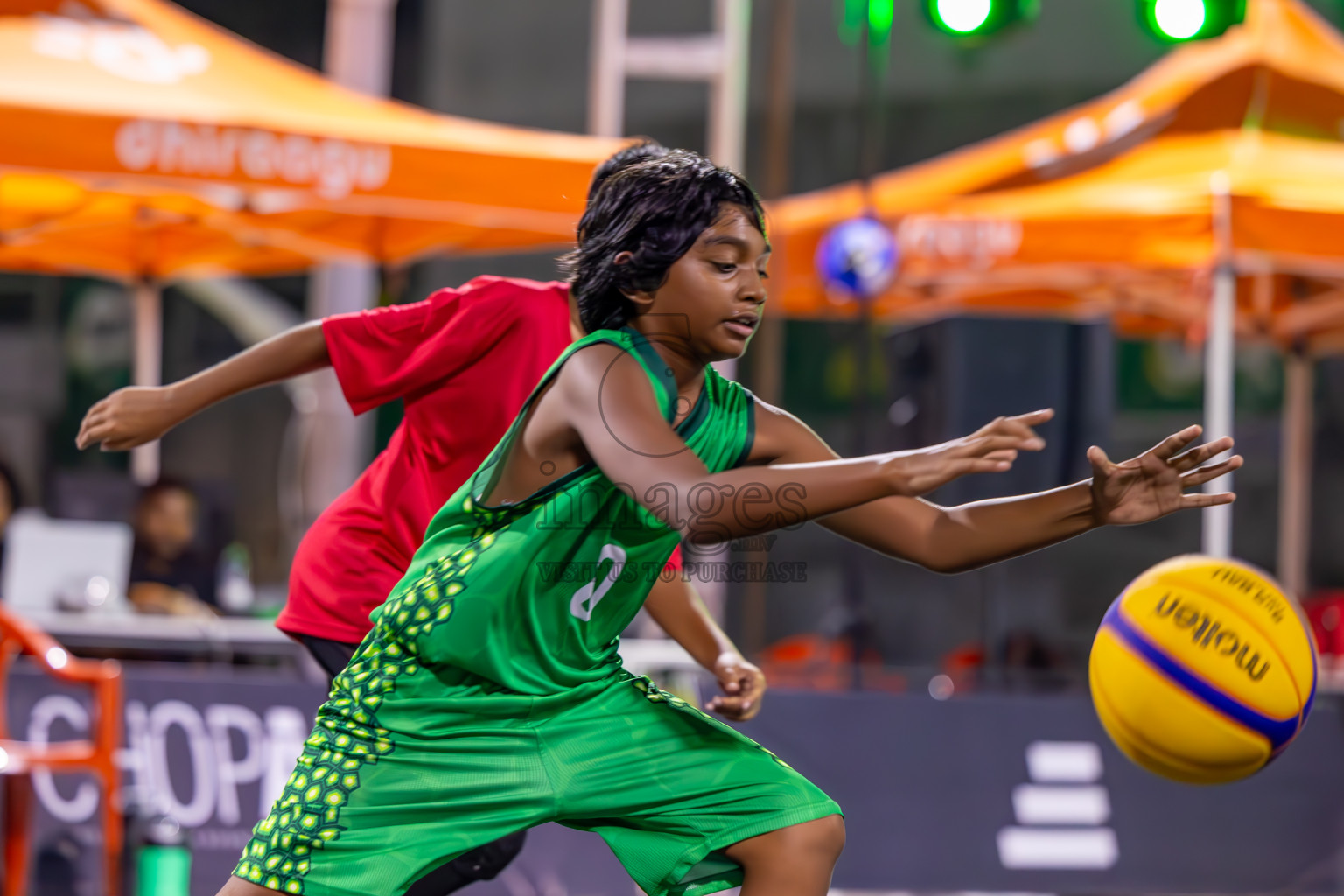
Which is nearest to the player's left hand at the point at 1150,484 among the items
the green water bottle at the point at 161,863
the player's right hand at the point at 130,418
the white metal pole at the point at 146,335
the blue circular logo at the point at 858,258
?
the player's right hand at the point at 130,418

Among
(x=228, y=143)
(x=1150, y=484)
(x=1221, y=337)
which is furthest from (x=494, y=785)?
(x=1221, y=337)

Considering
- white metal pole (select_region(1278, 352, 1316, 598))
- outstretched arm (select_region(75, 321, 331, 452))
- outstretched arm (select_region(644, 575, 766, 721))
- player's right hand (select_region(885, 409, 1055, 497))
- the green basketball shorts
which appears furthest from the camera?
white metal pole (select_region(1278, 352, 1316, 598))

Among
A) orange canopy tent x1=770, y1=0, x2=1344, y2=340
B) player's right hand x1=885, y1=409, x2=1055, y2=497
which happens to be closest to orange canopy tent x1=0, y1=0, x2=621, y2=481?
orange canopy tent x1=770, y1=0, x2=1344, y2=340

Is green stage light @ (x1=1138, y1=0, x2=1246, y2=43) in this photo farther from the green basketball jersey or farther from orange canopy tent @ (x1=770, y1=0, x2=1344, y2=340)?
the green basketball jersey

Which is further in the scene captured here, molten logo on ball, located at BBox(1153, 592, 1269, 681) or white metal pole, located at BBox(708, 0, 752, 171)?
white metal pole, located at BBox(708, 0, 752, 171)

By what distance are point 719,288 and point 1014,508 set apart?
2.06 feet

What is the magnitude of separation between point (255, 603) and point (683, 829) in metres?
5.34

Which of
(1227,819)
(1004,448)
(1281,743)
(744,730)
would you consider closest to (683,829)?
(1004,448)

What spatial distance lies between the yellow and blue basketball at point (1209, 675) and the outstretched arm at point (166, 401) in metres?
1.75

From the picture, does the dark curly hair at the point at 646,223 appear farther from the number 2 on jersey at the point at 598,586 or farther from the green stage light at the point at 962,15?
the green stage light at the point at 962,15

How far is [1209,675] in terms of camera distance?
283cm

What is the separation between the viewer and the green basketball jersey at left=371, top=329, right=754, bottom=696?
8.07 feet

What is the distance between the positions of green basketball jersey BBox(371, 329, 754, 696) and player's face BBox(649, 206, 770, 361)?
9 centimetres

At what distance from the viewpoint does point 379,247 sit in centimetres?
782
